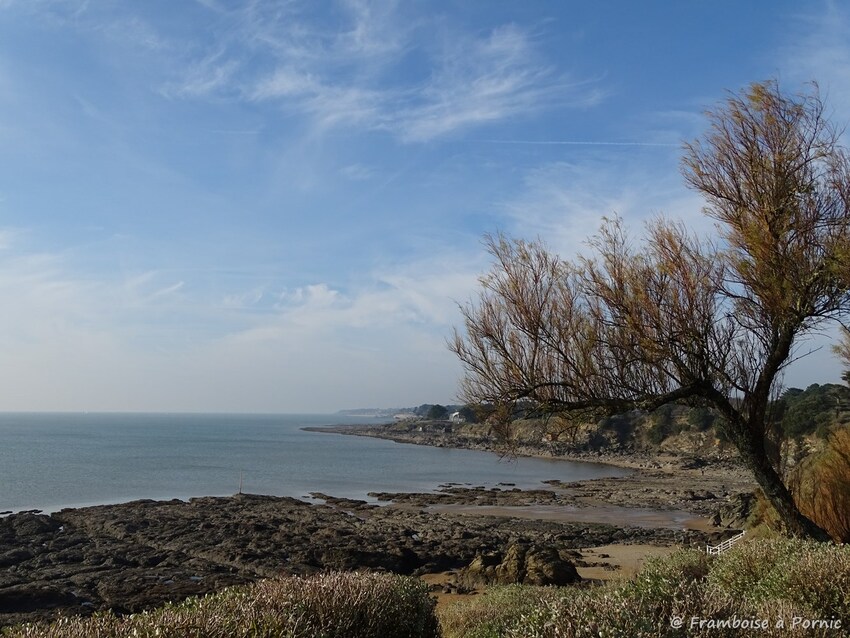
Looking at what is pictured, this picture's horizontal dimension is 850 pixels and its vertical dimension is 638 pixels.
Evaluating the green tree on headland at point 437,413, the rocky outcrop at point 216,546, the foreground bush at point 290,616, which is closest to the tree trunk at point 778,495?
the foreground bush at point 290,616

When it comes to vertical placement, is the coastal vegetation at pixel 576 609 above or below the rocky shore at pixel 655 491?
above

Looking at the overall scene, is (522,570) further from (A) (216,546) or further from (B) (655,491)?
(B) (655,491)

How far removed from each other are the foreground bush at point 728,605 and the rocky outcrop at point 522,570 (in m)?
10.6

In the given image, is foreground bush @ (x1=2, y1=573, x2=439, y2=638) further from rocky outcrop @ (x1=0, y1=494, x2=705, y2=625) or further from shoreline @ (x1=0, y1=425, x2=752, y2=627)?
rocky outcrop @ (x1=0, y1=494, x2=705, y2=625)

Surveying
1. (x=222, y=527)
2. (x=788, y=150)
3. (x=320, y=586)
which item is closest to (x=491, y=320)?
(x=788, y=150)

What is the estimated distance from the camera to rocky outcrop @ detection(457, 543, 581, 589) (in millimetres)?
16312

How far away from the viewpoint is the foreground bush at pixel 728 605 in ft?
12.4

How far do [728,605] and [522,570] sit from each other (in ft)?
44.5

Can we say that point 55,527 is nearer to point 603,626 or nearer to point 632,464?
point 603,626

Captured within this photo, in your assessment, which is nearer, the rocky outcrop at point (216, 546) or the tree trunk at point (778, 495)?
the tree trunk at point (778, 495)

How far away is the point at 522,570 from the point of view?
1677 cm

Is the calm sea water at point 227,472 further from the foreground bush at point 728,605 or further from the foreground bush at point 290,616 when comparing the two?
the foreground bush at point 728,605

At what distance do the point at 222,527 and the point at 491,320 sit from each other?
21508mm

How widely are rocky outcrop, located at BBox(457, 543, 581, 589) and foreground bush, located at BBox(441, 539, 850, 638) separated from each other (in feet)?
34.7
